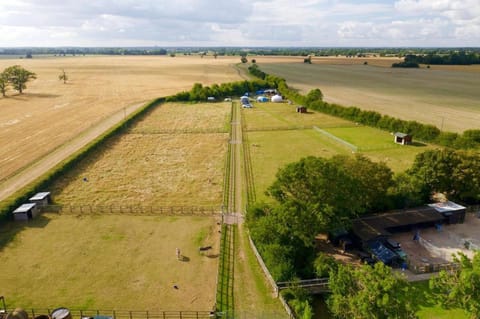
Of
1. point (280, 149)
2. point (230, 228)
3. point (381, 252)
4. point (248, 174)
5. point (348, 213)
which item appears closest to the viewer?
point (381, 252)

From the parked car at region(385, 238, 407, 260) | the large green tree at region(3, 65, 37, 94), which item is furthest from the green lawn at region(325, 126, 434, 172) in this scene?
the large green tree at region(3, 65, 37, 94)

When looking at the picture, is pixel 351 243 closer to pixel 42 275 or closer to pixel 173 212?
pixel 173 212

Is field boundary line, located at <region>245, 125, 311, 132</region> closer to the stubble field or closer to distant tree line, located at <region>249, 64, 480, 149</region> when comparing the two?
distant tree line, located at <region>249, 64, 480, 149</region>

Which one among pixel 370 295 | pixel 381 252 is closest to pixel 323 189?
pixel 381 252

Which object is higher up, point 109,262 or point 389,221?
point 389,221

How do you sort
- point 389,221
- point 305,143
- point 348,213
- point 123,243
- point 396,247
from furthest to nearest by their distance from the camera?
1. point 305,143
2. point 389,221
3. point 348,213
4. point 123,243
5. point 396,247

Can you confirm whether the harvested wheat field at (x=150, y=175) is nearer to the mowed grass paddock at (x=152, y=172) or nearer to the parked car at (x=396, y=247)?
the mowed grass paddock at (x=152, y=172)

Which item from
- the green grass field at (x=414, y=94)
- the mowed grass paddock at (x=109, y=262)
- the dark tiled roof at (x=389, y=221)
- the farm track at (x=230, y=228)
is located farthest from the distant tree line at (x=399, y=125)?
the mowed grass paddock at (x=109, y=262)

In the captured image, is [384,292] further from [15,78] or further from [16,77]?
[16,77]
